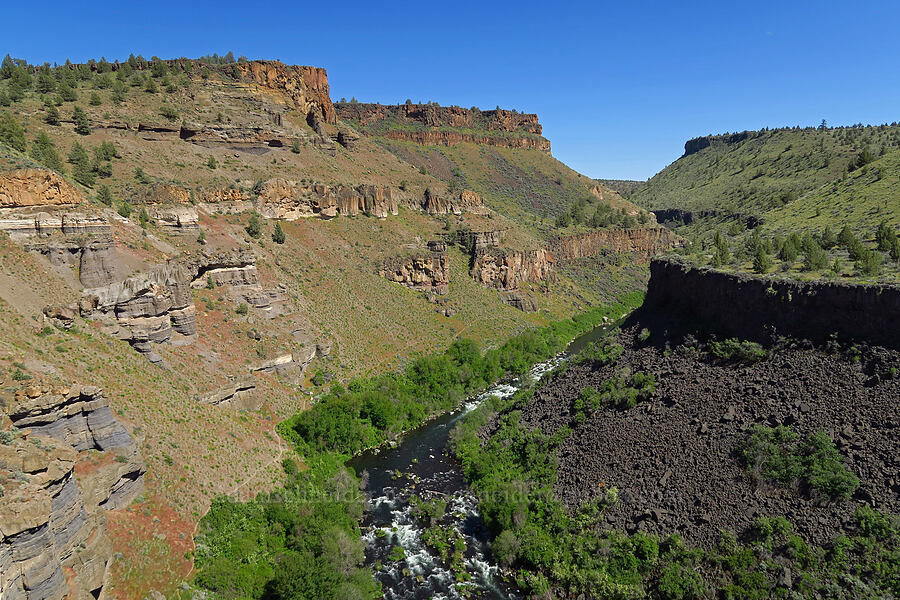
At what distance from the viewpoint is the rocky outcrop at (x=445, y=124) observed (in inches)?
6029

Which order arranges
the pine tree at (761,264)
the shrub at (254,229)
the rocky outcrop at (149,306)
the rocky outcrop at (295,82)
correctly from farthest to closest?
the rocky outcrop at (295,82), the shrub at (254,229), the pine tree at (761,264), the rocky outcrop at (149,306)

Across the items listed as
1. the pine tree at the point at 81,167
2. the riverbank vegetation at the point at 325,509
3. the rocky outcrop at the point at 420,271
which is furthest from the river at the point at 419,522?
the pine tree at the point at 81,167

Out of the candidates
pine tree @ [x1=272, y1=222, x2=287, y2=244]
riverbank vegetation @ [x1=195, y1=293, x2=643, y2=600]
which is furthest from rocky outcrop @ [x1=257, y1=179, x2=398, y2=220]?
riverbank vegetation @ [x1=195, y1=293, x2=643, y2=600]

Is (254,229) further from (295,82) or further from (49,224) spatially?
(295,82)

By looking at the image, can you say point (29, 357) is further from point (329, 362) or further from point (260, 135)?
point (260, 135)

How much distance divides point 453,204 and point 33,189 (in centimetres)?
6651

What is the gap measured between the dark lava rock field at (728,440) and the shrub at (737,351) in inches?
21.7

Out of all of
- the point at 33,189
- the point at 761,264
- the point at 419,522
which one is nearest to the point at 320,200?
the point at 33,189

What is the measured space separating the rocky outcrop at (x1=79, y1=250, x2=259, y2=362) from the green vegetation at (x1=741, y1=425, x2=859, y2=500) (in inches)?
1686

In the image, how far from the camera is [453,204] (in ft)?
312

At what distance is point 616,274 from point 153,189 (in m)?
93.2

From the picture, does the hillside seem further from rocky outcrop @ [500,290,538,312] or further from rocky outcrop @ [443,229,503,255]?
rocky outcrop @ [500,290,538,312]

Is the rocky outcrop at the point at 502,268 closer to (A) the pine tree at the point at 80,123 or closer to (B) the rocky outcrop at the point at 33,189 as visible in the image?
(B) the rocky outcrop at the point at 33,189

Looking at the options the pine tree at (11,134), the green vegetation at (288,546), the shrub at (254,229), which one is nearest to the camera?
the green vegetation at (288,546)
